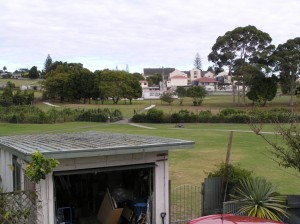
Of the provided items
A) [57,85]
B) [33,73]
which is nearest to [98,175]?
[57,85]

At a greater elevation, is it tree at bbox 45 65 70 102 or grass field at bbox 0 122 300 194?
tree at bbox 45 65 70 102

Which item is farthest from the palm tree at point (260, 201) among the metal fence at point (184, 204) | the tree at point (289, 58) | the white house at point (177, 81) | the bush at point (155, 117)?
the white house at point (177, 81)

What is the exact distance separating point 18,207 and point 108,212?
2.84 m

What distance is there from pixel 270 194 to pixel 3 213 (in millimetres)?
6590

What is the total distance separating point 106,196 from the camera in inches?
422

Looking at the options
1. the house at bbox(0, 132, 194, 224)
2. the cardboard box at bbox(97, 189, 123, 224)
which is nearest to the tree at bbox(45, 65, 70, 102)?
the house at bbox(0, 132, 194, 224)

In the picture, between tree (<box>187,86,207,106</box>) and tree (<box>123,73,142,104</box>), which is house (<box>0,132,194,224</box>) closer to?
tree (<box>187,86,207,106</box>)

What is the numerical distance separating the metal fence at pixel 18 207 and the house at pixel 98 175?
0.59 feet

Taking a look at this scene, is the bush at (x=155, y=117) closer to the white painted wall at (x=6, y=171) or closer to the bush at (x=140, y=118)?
the bush at (x=140, y=118)

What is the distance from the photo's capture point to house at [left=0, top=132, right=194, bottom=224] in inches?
335

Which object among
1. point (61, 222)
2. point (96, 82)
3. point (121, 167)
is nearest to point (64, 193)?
point (61, 222)

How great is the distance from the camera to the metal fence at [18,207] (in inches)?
307

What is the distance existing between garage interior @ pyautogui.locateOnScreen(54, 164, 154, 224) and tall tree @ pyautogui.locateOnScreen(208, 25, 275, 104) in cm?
6569

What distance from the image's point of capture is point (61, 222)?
9750 mm
